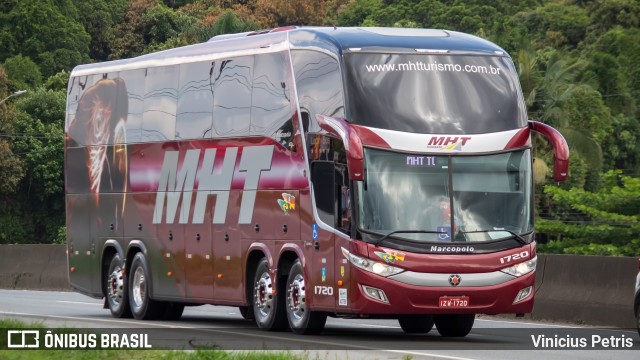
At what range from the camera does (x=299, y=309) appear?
20906 mm

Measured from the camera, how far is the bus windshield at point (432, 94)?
19594 mm

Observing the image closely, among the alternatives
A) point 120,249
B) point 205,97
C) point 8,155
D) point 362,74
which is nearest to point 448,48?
point 362,74

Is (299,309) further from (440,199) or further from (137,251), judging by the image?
(137,251)

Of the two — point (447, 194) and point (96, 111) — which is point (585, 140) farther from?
point (447, 194)

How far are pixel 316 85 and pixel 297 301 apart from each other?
114 inches

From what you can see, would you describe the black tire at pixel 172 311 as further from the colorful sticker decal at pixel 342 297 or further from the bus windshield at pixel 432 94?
the bus windshield at pixel 432 94

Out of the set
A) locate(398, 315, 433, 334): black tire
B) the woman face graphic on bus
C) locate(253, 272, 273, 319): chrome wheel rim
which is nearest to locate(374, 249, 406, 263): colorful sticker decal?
locate(253, 272, 273, 319): chrome wheel rim

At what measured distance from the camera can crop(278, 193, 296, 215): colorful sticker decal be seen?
21.0 meters

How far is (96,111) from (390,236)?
9789mm

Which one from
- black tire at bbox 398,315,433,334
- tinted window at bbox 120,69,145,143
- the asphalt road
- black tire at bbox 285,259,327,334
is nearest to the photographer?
the asphalt road

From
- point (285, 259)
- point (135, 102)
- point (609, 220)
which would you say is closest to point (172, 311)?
point (135, 102)

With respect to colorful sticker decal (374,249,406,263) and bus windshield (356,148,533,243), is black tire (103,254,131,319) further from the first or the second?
colorful sticker decal (374,249,406,263)

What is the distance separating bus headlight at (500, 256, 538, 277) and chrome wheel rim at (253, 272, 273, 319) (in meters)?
3.64

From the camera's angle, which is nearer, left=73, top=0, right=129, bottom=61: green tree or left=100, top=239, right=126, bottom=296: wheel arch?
left=100, top=239, right=126, bottom=296: wheel arch
